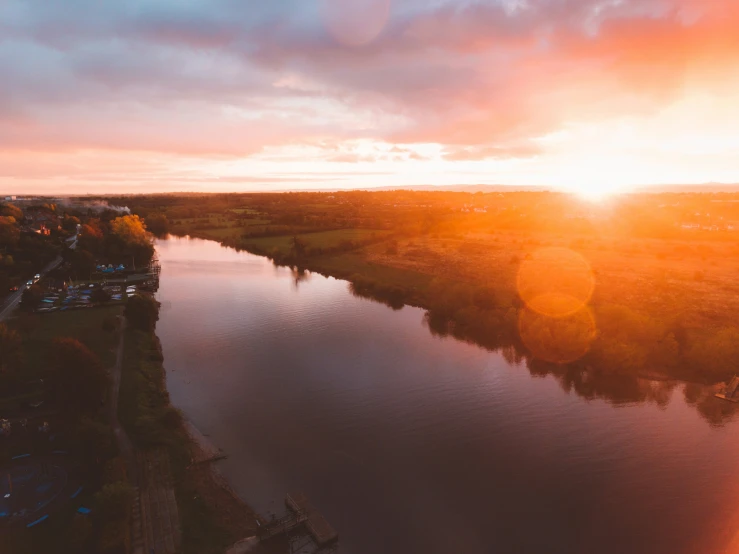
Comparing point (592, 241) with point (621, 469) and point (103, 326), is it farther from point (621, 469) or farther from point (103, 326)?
point (103, 326)

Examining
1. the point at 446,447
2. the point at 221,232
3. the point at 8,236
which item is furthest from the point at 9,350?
the point at 221,232

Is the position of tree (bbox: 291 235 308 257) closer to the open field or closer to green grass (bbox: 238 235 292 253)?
the open field

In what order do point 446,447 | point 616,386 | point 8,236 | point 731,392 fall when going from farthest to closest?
1. point 8,236
2. point 616,386
3. point 731,392
4. point 446,447

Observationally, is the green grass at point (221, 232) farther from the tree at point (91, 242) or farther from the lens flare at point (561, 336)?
the lens flare at point (561, 336)

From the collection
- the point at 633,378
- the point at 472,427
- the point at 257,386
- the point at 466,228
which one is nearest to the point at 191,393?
the point at 257,386

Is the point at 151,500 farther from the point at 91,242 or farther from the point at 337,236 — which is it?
the point at 337,236

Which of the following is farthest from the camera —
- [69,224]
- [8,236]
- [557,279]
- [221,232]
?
[221,232]

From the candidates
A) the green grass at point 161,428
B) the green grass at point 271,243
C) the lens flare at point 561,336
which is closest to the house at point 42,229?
the green grass at point 271,243
